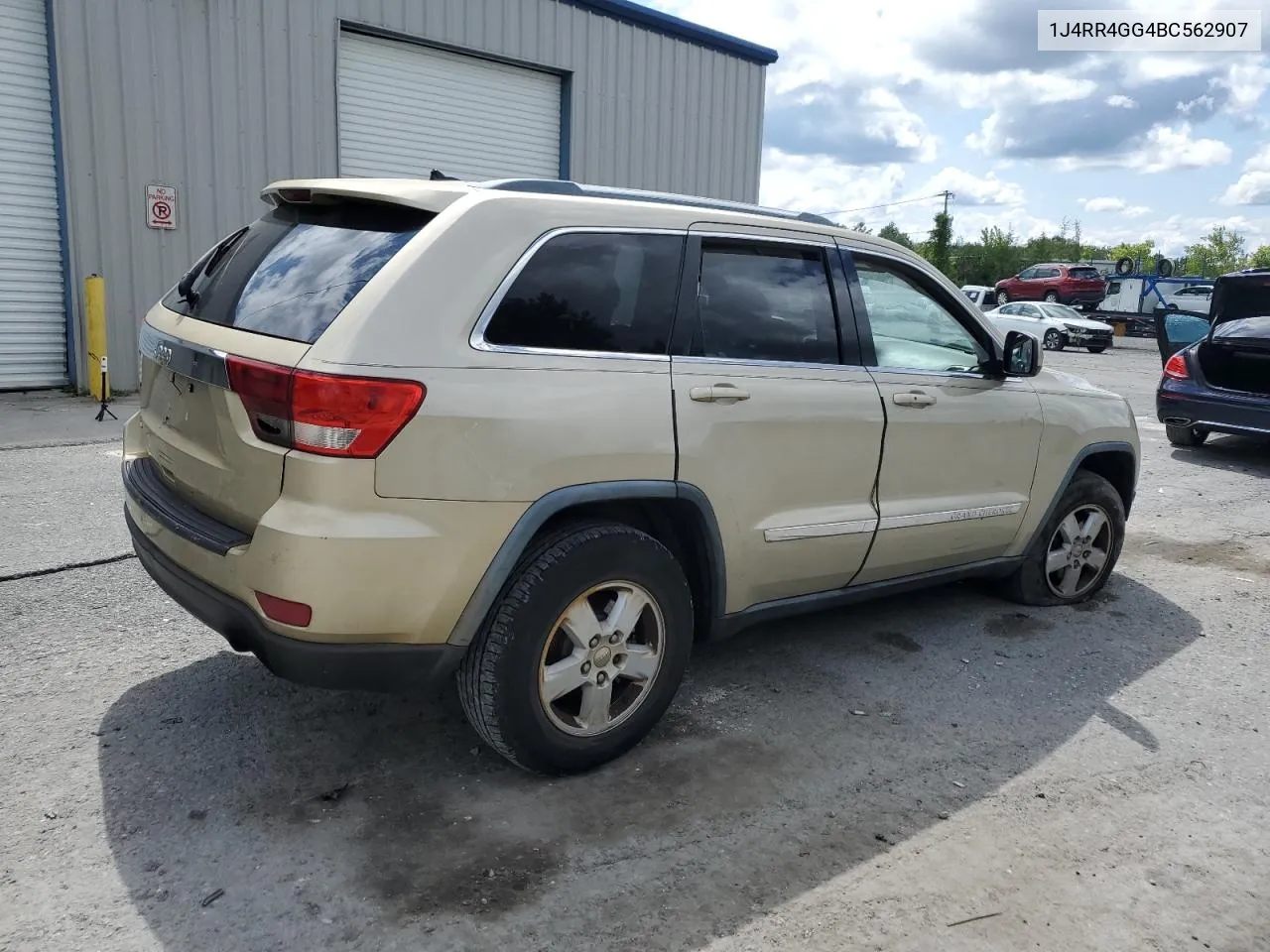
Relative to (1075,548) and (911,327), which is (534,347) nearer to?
(911,327)

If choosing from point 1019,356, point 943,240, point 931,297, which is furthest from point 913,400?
point 943,240

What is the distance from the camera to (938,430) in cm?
410

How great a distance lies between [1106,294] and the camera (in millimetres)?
33438

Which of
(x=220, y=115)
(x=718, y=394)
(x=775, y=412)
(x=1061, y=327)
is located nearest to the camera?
(x=718, y=394)

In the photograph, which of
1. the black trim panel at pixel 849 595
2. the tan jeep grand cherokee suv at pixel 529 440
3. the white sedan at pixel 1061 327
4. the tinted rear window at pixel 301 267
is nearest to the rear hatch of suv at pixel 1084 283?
the white sedan at pixel 1061 327

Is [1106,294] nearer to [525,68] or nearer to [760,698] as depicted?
[525,68]

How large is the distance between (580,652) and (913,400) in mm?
1761

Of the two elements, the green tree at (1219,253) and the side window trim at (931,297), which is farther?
the green tree at (1219,253)

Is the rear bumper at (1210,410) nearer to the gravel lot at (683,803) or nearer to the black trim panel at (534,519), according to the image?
the gravel lot at (683,803)

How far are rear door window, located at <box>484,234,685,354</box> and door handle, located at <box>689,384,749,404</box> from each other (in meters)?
0.17

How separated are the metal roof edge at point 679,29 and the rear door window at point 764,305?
1099 centimetres

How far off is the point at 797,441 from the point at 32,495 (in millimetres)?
5040

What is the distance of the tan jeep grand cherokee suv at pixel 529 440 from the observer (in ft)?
8.89

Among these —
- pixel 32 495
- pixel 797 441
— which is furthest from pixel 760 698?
pixel 32 495
